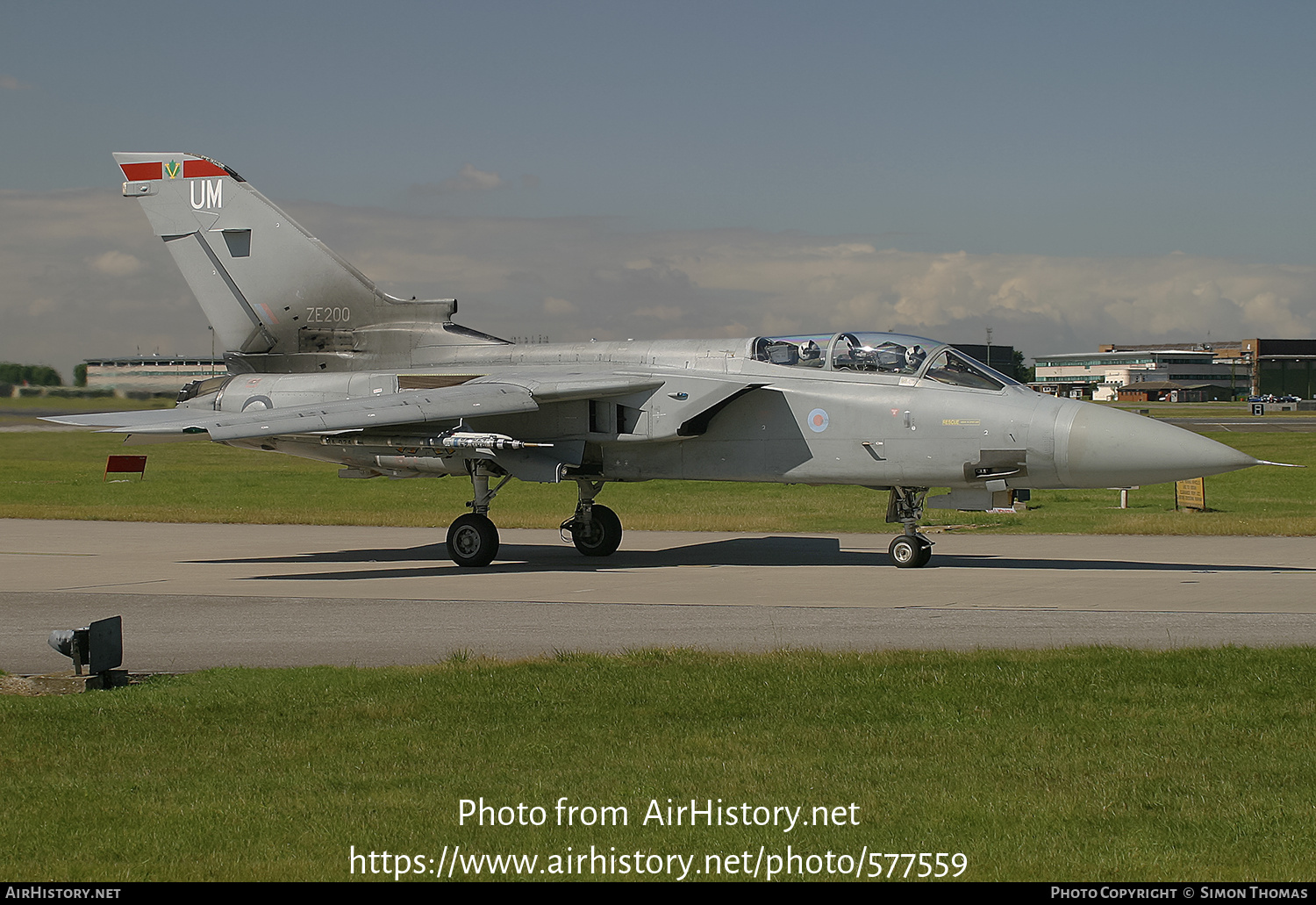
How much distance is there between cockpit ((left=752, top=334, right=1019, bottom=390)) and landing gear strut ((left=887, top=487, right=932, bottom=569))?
155 centimetres

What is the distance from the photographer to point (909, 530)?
16.8m

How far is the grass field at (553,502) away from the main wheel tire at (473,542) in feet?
19.4

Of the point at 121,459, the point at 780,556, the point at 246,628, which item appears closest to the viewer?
the point at 246,628

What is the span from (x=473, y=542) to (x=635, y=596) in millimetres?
4230

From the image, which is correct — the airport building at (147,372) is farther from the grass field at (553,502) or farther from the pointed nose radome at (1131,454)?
the pointed nose radome at (1131,454)

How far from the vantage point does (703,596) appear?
14.1m

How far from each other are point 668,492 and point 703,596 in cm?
1945

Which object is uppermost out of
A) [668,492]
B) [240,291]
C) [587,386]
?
[240,291]

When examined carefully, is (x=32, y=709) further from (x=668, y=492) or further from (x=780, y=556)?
(x=668, y=492)

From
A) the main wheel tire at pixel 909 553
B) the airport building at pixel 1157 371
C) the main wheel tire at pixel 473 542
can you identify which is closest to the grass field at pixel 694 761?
the main wheel tire at pixel 909 553

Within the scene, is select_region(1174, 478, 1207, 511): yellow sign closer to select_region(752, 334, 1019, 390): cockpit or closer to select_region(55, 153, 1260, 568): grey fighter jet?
select_region(55, 153, 1260, 568): grey fighter jet

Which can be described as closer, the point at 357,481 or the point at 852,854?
the point at 852,854

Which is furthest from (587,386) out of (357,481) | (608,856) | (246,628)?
(357,481)

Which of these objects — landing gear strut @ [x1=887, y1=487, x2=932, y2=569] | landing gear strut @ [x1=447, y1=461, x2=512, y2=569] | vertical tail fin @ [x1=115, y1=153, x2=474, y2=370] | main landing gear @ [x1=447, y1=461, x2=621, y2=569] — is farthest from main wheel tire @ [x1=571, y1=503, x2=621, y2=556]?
landing gear strut @ [x1=887, y1=487, x2=932, y2=569]
